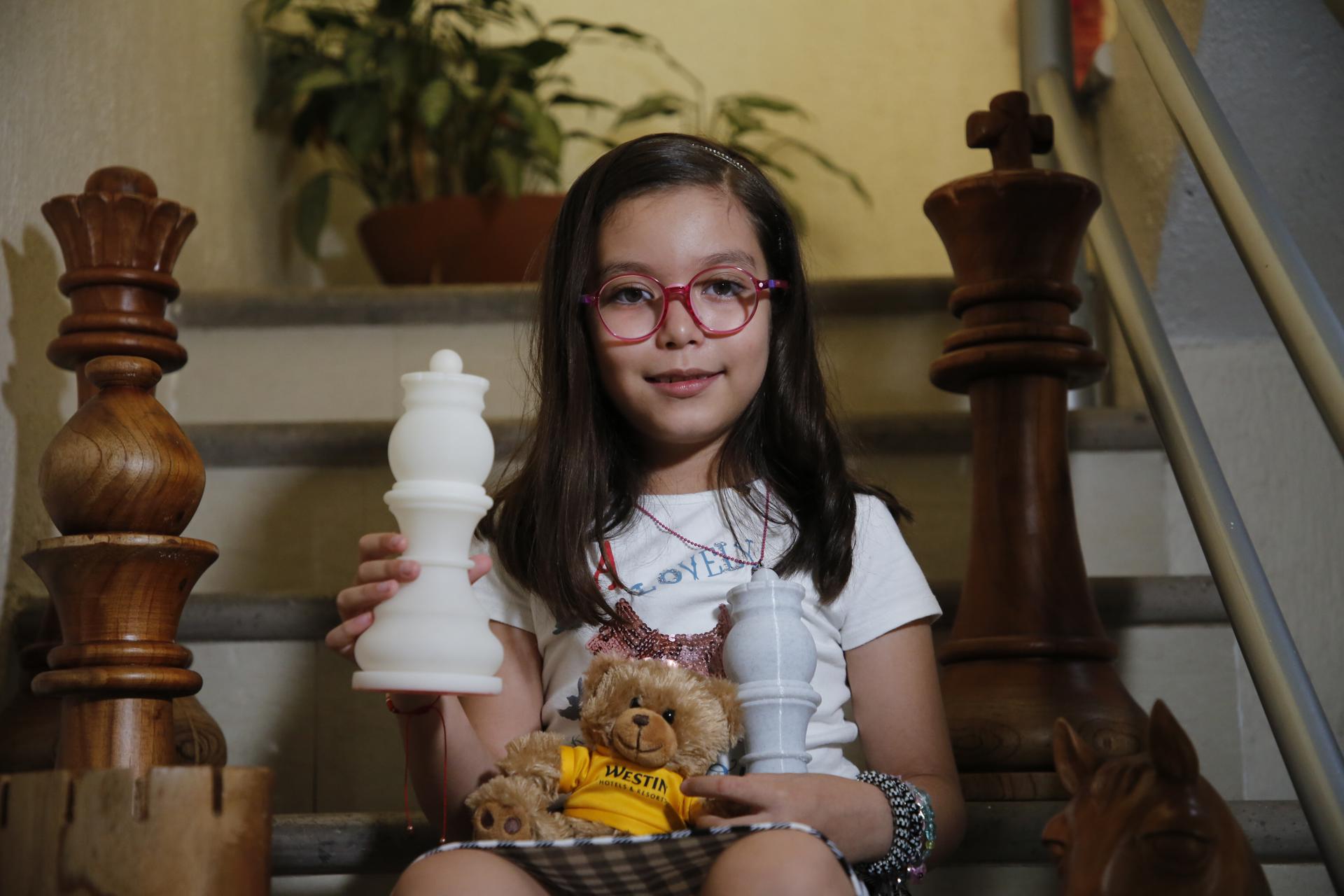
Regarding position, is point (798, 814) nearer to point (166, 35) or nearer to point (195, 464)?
point (195, 464)

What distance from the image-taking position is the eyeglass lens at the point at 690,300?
1171 mm

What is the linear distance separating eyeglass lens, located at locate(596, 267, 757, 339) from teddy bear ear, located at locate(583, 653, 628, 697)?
11.6 inches

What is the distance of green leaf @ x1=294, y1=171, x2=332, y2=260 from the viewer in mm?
2490

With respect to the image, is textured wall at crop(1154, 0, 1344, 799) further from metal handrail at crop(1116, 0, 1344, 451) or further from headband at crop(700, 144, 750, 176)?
headband at crop(700, 144, 750, 176)

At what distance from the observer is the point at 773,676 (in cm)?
95

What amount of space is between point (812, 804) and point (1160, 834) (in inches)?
10.5

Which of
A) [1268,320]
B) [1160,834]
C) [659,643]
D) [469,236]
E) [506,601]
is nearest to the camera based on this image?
[1160,834]

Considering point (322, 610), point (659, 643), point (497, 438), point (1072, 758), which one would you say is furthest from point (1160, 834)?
point (497, 438)

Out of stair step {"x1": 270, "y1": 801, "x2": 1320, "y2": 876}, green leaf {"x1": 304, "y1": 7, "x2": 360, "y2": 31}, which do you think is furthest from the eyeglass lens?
green leaf {"x1": 304, "y1": 7, "x2": 360, "y2": 31}

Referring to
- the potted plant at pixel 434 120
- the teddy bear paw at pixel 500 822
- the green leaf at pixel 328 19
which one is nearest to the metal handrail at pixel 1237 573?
the teddy bear paw at pixel 500 822

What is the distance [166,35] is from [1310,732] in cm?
170

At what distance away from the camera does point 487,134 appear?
2.56m

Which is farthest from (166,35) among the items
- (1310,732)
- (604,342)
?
(1310,732)

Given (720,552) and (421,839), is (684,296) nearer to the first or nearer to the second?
(720,552)
